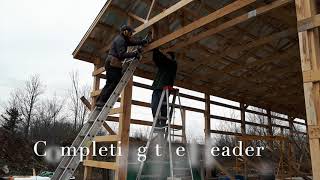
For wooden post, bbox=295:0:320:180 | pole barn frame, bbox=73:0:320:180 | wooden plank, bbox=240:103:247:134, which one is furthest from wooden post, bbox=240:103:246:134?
wooden post, bbox=295:0:320:180

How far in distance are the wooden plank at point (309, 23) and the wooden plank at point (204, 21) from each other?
2.56 feet

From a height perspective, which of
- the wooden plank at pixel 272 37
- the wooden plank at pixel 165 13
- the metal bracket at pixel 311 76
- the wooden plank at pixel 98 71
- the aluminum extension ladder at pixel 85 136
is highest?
the wooden plank at pixel 165 13

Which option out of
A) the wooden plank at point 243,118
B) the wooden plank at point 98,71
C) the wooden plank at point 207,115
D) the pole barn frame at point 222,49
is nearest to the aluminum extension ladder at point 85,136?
the pole barn frame at point 222,49

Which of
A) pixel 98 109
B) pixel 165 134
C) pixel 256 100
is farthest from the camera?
pixel 256 100

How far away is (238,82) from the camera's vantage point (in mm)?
8711

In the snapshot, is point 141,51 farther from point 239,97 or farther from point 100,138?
point 239,97

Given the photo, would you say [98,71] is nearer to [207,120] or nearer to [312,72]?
[207,120]

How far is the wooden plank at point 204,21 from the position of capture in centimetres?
393

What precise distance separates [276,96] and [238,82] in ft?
6.61

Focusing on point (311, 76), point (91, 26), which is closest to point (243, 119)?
point (91, 26)

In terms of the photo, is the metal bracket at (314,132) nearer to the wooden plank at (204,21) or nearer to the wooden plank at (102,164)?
the wooden plank at (204,21)

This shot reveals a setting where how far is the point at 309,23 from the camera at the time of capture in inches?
124

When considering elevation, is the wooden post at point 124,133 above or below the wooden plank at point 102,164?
above

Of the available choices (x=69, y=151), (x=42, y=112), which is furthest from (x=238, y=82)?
(x=42, y=112)
